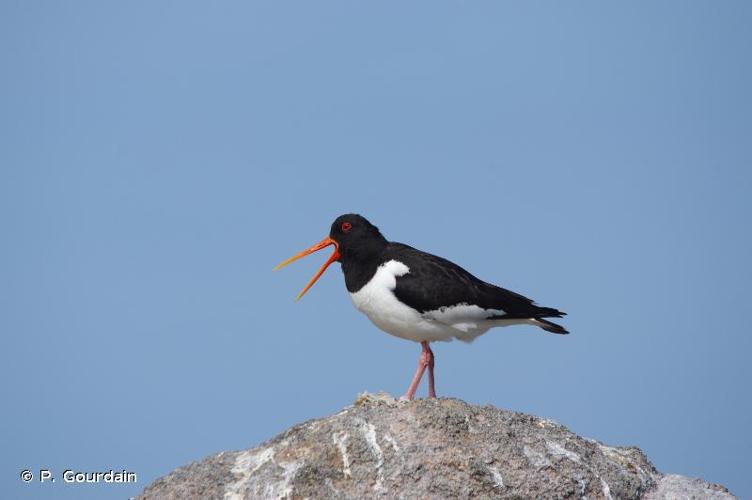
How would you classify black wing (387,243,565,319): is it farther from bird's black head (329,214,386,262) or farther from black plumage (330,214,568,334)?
bird's black head (329,214,386,262)

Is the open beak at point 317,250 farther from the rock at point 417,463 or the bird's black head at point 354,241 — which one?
the rock at point 417,463

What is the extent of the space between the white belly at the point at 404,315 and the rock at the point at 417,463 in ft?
4.79

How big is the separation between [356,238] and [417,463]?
3.68m

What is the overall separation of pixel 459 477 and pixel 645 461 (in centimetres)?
269

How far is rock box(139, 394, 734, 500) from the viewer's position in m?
7.82

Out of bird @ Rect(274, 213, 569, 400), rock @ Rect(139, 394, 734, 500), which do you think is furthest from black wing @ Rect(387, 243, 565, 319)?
rock @ Rect(139, 394, 734, 500)

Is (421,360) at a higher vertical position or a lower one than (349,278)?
lower

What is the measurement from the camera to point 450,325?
10359 millimetres

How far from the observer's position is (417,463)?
25.7 feet

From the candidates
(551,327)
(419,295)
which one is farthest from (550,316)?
(419,295)

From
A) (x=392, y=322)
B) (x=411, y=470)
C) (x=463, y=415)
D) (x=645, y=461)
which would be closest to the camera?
(x=411, y=470)

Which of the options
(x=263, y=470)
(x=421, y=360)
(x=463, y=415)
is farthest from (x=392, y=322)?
(x=263, y=470)

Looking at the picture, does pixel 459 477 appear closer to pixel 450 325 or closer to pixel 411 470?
pixel 411 470

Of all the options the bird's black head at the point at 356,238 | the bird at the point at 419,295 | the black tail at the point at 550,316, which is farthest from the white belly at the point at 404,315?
the black tail at the point at 550,316
